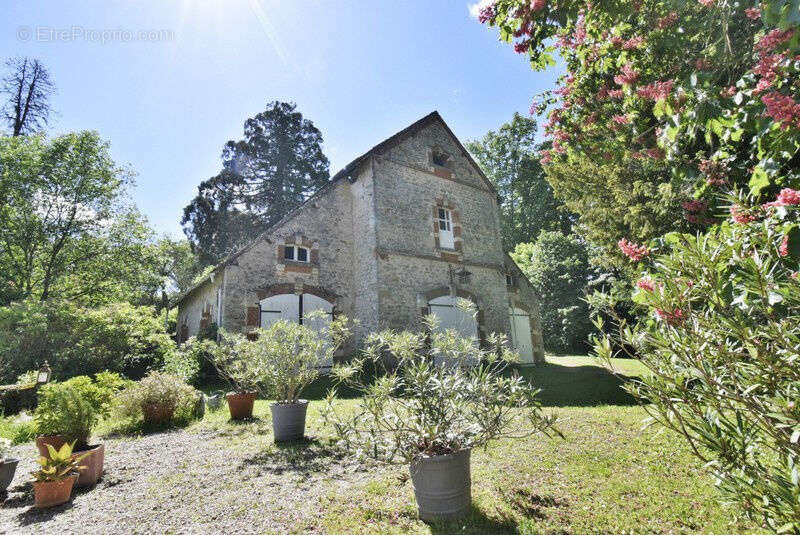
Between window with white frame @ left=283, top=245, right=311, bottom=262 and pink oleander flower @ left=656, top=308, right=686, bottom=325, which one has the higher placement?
window with white frame @ left=283, top=245, right=311, bottom=262

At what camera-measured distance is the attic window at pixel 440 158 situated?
15047mm

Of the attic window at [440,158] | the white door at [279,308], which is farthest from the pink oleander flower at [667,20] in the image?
the attic window at [440,158]

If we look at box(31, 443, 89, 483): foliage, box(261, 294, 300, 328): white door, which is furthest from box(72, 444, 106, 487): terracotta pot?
box(261, 294, 300, 328): white door

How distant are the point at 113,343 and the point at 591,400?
1322 cm

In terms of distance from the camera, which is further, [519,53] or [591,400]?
[591,400]

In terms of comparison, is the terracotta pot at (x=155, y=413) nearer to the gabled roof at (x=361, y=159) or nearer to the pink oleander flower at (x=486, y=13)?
the gabled roof at (x=361, y=159)

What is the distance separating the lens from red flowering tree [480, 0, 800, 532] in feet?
5.43

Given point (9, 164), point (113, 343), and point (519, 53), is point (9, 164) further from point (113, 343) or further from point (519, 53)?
point (519, 53)

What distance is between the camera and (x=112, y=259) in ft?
59.0

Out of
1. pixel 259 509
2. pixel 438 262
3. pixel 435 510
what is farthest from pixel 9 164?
pixel 435 510

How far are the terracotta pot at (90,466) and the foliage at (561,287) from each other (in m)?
22.5

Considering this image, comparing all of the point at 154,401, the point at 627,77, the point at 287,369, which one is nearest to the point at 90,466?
the point at 287,369

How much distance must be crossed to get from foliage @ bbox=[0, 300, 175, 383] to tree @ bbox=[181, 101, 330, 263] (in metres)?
13.1

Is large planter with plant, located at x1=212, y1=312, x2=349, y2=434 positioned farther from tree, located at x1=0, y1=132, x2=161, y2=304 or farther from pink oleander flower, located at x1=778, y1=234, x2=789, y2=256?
tree, located at x1=0, y1=132, x2=161, y2=304
